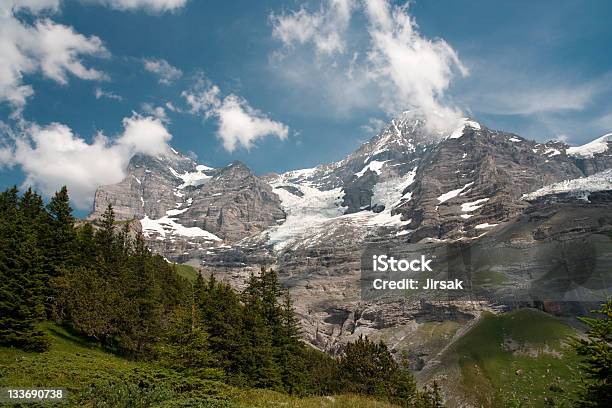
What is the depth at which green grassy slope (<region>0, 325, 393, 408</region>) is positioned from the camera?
2027cm

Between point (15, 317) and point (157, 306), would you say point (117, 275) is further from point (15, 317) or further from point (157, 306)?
point (15, 317)

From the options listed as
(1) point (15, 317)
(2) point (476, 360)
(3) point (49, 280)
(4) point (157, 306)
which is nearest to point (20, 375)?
(1) point (15, 317)

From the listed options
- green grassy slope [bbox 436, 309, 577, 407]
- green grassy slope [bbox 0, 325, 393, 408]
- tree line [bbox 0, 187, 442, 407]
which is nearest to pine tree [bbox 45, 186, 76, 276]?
tree line [bbox 0, 187, 442, 407]

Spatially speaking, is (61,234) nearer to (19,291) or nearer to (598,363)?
(19,291)

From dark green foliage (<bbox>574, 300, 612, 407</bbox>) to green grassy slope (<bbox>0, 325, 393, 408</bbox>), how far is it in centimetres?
980

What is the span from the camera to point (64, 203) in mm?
71000

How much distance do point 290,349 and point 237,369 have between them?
11222 mm

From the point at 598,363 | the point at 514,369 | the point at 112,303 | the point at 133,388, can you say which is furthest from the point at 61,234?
the point at 514,369

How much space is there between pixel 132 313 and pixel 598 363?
172 feet

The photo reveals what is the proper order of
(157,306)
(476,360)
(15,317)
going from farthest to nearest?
1. (476,360)
2. (157,306)
3. (15,317)

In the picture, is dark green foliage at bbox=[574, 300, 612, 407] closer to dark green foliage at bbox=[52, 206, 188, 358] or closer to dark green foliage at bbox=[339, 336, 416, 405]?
dark green foliage at bbox=[52, 206, 188, 358]

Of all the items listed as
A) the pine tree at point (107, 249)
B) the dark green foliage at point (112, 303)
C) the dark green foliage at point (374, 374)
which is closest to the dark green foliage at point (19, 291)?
the dark green foliage at point (112, 303)

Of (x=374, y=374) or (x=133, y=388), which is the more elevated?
(x=133, y=388)

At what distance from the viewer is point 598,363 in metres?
22.3
